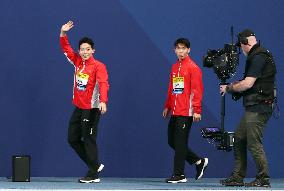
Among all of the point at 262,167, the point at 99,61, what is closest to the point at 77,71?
the point at 99,61

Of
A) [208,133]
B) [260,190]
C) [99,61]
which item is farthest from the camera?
[99,61]

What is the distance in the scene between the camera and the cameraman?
6574 millimetres

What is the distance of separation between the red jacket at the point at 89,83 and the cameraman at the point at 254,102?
3.92 feet

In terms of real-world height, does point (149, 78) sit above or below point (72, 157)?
above

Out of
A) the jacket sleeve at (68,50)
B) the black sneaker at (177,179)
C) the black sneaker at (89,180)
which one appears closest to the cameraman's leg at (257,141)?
the black sneaker at (177,179)

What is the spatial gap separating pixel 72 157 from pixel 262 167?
7.27 ft

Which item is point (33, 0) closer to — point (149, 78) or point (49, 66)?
point (49, 66)

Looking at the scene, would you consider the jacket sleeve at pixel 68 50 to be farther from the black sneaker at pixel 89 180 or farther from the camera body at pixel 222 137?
the camera body at pixel 222 137

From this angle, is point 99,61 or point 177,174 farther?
point 99,61

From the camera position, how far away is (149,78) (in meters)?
7.94

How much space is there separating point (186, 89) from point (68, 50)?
123 cm

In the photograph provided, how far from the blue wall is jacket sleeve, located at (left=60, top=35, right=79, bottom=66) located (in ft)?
1.79

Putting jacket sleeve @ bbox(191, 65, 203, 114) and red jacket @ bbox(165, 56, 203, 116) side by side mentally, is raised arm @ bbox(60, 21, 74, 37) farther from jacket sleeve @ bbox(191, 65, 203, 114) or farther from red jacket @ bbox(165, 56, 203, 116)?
jacket sleeve @ bbox(191, 65, 203, 114)

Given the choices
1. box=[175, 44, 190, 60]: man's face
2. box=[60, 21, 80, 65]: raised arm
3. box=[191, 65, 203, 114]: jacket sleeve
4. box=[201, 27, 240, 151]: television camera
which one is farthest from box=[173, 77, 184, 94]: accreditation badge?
box=[60, 21, 80, 65]: raised arm
